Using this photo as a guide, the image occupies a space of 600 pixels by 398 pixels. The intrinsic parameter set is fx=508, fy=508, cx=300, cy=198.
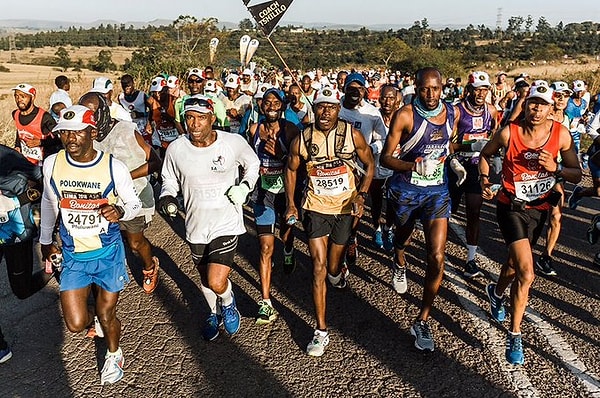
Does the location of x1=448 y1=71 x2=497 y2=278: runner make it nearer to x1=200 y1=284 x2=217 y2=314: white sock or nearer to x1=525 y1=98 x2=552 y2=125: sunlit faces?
x1=525 y1=98 x2=552 y2=125: sunlit faces

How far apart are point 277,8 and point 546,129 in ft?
16.3

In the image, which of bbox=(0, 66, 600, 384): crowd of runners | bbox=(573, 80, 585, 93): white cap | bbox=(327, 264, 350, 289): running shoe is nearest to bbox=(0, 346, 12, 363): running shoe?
bbox=(0, 66, 600, 384): crowd of runners

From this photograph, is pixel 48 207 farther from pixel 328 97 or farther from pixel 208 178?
pixel 328 97

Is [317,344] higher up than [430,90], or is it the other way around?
[430,90]

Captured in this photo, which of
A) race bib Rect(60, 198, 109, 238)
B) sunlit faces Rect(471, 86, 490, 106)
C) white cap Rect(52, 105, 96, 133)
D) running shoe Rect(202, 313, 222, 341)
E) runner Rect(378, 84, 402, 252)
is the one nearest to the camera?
white cap Rect(52, 105, 96, 133)

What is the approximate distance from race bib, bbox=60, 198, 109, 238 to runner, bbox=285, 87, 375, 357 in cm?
146

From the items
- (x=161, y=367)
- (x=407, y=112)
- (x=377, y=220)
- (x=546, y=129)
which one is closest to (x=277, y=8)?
(x=377, y=220)

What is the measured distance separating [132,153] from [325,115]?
2019mm

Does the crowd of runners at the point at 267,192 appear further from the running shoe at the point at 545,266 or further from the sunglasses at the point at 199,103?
the running shoe at the point at 545,266

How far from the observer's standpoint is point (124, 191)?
361cm

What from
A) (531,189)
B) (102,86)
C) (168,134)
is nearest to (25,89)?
(102,86)

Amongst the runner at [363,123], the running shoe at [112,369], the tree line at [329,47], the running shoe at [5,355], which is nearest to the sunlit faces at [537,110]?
the runner at [363,123]

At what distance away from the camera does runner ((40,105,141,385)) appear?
137 inches

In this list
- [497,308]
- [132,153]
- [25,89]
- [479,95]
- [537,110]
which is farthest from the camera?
[25,89]
